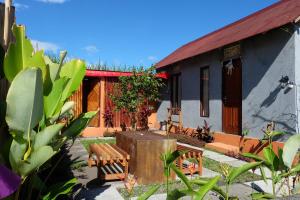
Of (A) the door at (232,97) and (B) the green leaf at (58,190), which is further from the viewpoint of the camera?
(A) the door at (232,97)

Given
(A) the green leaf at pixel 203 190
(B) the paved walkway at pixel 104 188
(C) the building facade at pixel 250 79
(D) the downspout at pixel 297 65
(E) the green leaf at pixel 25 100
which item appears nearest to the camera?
(A) the green leaf at pixel 203 190

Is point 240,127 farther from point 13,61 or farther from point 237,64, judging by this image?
point 13,61

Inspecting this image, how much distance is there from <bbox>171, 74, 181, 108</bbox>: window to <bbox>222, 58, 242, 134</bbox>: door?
13.6ft

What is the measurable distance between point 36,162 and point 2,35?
1552 millimetres

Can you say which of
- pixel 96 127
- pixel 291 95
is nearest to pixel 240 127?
pixel 291 95

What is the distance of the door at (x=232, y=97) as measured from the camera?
10195mm

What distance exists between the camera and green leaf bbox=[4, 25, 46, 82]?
2.31 m

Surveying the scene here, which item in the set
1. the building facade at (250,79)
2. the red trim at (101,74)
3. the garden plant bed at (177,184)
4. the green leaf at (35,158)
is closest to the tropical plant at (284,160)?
the green leaf at (35,158)

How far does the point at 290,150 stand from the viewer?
1.49 m

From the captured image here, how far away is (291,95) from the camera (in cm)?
795

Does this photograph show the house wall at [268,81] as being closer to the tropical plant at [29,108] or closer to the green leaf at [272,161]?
the tropical plant at [29,108]

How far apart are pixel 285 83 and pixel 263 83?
883 mm

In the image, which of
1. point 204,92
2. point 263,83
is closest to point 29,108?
point 263,83

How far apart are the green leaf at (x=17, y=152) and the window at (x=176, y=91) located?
13019 mm
